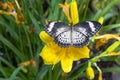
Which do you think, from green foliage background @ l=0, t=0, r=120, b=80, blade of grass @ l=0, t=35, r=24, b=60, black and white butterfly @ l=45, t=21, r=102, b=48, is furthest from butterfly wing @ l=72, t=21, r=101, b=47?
blade of grass @ l=0, t=35, r=24, b=60

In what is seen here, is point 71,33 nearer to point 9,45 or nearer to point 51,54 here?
point 51,54

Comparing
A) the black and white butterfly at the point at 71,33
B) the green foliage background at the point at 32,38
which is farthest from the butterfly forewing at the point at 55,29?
the green foliage background at the point at 32,38

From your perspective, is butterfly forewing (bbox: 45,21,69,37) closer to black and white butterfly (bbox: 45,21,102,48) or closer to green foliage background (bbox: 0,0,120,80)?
black and white butterfly (bbox: 45,21,102,48)

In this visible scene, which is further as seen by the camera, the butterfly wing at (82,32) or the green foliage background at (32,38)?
the green foliage background at (32,38)

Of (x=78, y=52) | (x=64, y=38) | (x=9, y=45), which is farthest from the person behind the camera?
(x=9, y=45)

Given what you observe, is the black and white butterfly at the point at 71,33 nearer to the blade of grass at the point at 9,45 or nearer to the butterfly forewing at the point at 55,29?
the butterfly forewing at the point at 55,29

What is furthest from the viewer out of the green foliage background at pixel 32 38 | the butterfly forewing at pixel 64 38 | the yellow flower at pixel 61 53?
the green foliage background at pixel 32 38

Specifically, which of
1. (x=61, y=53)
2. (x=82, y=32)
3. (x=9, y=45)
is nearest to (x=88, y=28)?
(x=82, y=32)
